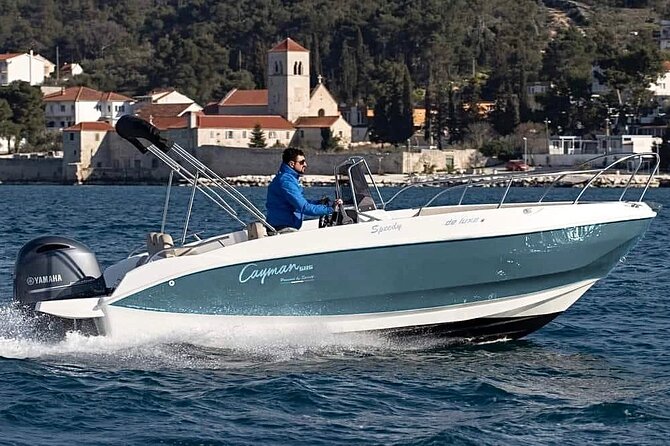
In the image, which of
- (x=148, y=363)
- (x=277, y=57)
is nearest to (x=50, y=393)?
(x=148, y=363)

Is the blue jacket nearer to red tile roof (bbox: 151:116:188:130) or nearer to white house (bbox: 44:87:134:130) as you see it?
red tile roof (bbox: 151:116:188:130)

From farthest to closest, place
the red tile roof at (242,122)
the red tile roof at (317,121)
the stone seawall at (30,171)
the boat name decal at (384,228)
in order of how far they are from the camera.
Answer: the stone seawall at (30,171) → the red tile roof at (317,121) → the red tile roof at (242,122) → the boat name decal at (384,228)

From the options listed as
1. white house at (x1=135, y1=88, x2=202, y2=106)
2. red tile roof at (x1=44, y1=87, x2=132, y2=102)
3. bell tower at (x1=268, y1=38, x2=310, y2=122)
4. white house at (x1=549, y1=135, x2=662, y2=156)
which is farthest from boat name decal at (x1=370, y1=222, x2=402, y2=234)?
red tile roof at (x1=44, y1=87, x2=132, y2=102)

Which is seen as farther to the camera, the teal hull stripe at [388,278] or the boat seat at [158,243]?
the boat seat at [158,243]

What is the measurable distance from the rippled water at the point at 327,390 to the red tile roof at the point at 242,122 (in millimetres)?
74884

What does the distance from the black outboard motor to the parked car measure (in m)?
61.0

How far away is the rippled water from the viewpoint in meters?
9.11

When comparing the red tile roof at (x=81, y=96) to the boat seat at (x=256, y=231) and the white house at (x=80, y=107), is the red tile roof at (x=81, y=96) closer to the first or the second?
the white house at (x=80, y=107)

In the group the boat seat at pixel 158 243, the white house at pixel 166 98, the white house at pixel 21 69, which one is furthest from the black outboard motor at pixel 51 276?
the white house at pixel 21 69

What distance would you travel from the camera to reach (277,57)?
309 feet

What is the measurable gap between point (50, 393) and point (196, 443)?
A: 1690 mm

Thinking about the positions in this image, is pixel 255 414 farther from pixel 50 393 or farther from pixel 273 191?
pixel 273 191

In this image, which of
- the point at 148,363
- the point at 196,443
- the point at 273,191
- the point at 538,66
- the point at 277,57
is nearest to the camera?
the point at 196,443

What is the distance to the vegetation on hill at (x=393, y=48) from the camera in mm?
84000
